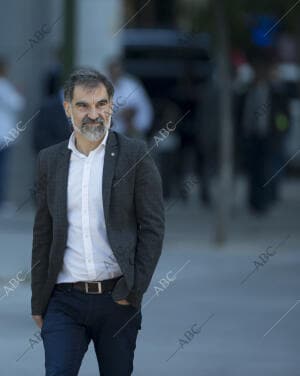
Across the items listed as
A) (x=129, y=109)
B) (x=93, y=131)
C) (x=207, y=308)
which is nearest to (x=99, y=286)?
(x=93, y=131)

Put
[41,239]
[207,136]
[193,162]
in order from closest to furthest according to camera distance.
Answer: [41,239] < [207,136] < [193,162]

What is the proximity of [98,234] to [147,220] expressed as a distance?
0.69ft

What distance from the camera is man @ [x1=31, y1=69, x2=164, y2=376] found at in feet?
18.4

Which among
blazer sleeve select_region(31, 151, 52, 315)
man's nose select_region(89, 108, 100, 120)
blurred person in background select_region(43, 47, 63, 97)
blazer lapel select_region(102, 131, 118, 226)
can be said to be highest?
blurred person in background select_region(43, 47, 63, 97)

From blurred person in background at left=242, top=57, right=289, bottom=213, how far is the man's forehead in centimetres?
1061

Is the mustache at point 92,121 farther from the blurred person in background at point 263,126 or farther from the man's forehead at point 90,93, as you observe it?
the blurred person in background at point 263,126

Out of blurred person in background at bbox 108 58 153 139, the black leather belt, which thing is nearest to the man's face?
the black leather belt

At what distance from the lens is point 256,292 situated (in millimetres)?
11125

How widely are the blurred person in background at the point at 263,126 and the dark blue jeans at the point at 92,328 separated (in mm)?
10683

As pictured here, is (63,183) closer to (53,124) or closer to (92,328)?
(92,328)

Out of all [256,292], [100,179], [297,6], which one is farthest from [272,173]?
[100,179]

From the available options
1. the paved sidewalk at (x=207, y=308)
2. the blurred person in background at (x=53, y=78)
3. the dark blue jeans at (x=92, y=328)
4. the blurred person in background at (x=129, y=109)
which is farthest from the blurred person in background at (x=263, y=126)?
the dark blue jeans at (x=92, y=328)

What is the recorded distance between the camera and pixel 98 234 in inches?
223

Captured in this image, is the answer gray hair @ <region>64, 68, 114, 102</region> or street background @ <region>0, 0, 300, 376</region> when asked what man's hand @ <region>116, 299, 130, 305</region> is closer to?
gray hair @ <region>64, 68, 114, 102</region>
